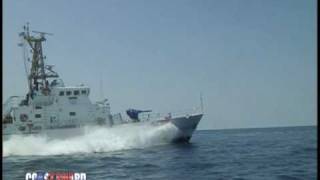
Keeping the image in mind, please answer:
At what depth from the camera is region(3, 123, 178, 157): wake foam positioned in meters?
29.8

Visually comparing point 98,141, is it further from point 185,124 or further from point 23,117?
point 185,124

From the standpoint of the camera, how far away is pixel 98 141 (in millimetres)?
31203

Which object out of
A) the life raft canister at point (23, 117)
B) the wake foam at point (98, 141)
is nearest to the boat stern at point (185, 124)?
the wake foam at point (98, 141)

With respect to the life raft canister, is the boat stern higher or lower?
lower

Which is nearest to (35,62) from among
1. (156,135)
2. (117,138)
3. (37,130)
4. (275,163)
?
(37,130)

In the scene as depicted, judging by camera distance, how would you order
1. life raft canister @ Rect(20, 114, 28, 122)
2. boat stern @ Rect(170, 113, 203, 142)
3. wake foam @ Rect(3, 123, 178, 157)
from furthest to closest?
boat stern @ Rect(170, 113, 203, 142), life raft canister @ Rect(20, 114, 28, 122), wake foam @ Rect(3, 123, 178, 157)

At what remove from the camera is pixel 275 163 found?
19.3 metres

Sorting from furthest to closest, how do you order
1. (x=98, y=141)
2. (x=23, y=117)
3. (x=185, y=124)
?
1. (x=185, y=124)
2. (x=23, y=117)
3. (x=98, y=141)

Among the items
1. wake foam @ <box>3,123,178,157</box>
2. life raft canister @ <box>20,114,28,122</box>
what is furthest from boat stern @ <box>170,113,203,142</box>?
life raft canister @ <box>20,114,28,122</box>

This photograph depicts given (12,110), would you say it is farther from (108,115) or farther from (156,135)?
(156,135)

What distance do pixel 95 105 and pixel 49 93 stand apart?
335 centimetres

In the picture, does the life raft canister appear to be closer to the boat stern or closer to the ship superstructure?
the ship superstructure

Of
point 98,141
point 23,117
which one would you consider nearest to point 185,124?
point 98,141

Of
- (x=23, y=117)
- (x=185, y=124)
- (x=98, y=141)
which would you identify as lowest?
(x=98, y=141)
